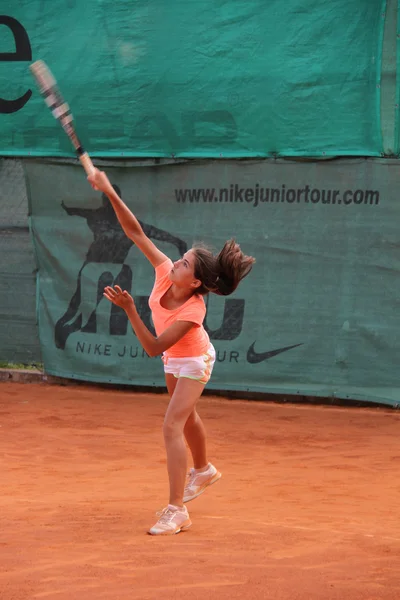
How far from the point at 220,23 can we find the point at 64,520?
5350 millimetres

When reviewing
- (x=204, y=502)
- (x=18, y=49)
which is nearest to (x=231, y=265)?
(x=204, y=502)

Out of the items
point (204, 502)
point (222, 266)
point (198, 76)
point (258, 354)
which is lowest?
point (204, 502)

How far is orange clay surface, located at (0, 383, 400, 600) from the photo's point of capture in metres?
3.70

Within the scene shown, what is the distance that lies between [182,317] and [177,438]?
55 centimetres

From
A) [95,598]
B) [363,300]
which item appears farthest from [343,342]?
[95,598]

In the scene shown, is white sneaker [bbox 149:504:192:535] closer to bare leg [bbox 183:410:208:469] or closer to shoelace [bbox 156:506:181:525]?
shoelace [bbox 156:506:181:525]

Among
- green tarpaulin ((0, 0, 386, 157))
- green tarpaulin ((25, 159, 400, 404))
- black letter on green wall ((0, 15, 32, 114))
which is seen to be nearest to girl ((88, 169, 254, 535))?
green tarpaulin ((25, 159, 400, 404))

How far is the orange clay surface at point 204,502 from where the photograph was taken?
12.1ft

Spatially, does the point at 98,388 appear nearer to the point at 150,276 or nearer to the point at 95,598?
the point at 150,276

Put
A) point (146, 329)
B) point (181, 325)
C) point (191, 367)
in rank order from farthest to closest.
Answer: point (191, 367) < point (181, 325) < point (146, 329)

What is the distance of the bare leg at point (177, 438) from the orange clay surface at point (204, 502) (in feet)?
0.69

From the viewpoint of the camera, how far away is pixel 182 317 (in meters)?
4.64

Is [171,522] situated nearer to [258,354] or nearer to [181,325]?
Result: [181,325]

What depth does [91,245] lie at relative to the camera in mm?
9508
